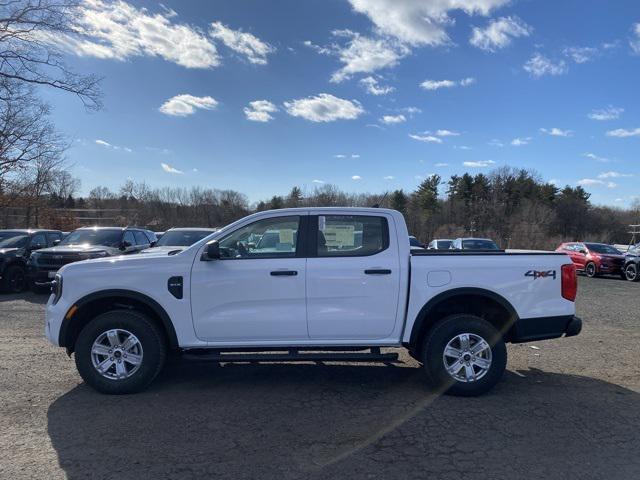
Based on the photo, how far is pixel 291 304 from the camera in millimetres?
4773

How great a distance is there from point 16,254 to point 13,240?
0.85m

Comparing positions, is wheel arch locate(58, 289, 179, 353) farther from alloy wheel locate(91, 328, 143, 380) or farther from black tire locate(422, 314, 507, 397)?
black tire locate(422, 314, 507, 397)

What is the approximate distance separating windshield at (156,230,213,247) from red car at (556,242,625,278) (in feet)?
51.4

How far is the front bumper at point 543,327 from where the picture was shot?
495cm

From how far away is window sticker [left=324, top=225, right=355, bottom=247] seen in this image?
495 cm

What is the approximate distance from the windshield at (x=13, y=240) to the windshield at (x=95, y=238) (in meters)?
1.67

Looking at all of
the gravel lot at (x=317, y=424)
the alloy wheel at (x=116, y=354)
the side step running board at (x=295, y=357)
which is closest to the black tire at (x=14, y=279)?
the gravel lot at (x=317, y=424)

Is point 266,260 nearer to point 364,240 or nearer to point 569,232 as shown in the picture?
point 364,240

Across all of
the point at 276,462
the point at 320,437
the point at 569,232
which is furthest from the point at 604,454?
the point at 569,232

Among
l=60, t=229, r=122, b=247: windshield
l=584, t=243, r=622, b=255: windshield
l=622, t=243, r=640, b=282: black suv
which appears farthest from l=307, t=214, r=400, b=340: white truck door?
l=584, t=243, r=622, b=255: windshield

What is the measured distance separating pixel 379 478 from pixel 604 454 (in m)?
1.89

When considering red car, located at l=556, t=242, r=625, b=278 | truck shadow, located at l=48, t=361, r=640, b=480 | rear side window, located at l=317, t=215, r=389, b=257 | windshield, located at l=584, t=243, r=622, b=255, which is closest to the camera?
truck shadow, located at l=48, t=361, r=640, b=480

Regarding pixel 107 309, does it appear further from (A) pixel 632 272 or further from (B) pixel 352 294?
(A) pixel 632 272

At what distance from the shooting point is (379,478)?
3242 millimetres
